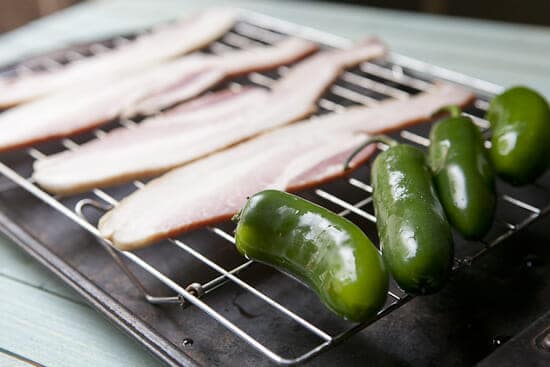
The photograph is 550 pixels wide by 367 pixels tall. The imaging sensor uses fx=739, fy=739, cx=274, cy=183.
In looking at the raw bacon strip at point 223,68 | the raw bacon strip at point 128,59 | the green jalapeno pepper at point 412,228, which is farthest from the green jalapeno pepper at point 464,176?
the raw bacon strip at point 128,59

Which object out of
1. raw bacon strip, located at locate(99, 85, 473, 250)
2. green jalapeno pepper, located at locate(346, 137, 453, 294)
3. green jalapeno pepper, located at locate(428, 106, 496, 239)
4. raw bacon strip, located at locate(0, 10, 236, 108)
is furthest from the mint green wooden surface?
green jalapeno pepper, located at locate(428, 106, 496, 239)

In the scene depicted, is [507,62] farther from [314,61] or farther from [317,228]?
[317,228]

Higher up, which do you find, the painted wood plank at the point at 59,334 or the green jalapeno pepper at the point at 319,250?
the green jalapeno pepper at the point at 319,250

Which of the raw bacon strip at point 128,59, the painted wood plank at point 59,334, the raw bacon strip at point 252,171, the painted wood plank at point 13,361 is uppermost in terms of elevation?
the raw bacon strip at point 252,171

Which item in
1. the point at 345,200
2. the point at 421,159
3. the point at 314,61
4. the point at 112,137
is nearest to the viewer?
the point at 421,159

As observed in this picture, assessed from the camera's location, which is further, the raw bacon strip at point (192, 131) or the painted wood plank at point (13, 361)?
the raw bacon strip at point (192, 131)

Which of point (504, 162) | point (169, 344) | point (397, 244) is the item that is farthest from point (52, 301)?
point (504, 162)

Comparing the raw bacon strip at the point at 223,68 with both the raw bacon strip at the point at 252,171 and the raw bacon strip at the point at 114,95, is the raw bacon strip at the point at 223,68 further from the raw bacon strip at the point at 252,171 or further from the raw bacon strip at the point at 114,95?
the raw bacon strip at the point at 252,171
